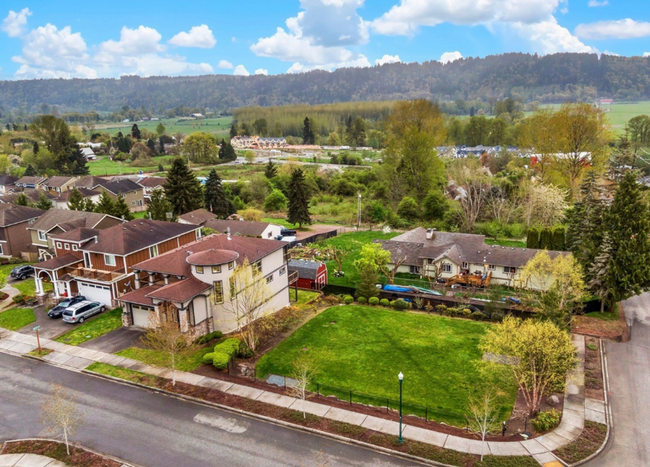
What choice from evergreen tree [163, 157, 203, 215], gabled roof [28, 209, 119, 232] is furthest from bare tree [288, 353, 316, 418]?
evergreen tree [163, 157, 203, 215]

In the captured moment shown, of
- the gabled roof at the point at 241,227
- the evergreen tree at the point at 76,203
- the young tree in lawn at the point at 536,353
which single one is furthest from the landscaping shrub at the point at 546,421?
the evergreen tree at the point at 76,203

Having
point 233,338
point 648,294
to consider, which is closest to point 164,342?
point 233,338

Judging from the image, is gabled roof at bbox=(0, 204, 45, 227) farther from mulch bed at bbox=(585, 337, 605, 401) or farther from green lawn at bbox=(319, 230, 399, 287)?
mulch bed at bbox=(585, 337, 605, 401)

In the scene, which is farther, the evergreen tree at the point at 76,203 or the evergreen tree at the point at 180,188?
the evergreen tree at the point at 180,188

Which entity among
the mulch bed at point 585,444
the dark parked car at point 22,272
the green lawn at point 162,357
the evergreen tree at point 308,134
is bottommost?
the mulch bed at point 585,444

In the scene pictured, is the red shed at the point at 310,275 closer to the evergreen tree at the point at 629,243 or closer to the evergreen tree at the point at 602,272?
the evergreen tree at the point at 602,272

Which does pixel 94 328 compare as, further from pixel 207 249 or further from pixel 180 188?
pixel 180 188
